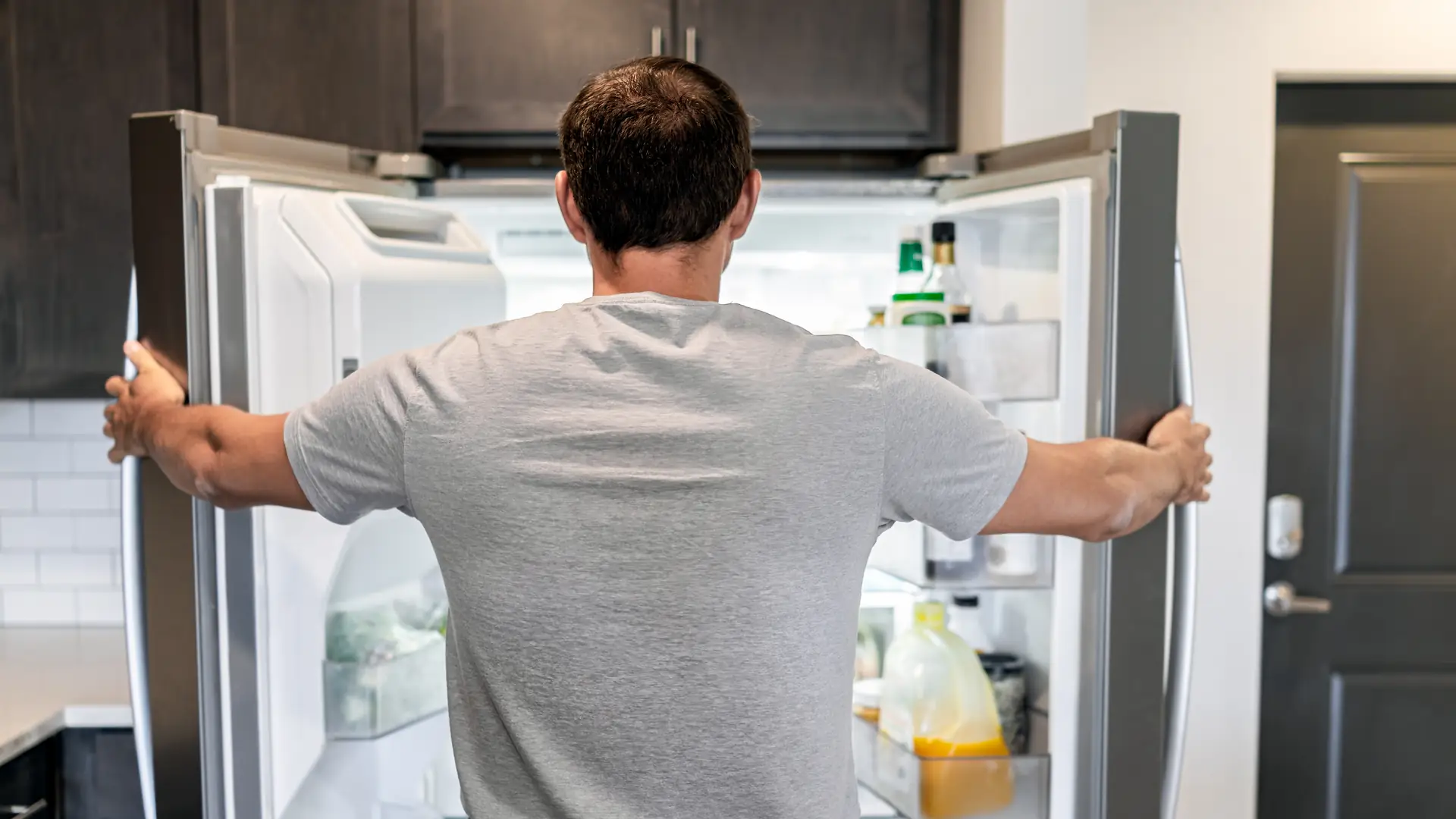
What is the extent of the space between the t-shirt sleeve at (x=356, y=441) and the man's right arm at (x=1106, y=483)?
0.50 meters

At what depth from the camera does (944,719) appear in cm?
149

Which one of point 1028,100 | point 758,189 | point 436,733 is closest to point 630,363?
point 758,189

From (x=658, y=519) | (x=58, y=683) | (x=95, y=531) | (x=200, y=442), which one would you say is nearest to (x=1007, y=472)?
(x=658, y=519)

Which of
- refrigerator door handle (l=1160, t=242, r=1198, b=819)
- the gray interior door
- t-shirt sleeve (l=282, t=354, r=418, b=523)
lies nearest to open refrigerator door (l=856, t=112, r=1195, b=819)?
refrigerator door handle (l=1160, t=242, r=1198, b=819)

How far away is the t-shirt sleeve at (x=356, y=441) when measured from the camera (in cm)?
90

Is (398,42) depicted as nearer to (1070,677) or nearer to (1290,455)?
(1070,677)

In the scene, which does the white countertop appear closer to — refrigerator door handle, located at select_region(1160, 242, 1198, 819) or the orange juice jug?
the orange juice jug

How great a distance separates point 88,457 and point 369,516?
114cm

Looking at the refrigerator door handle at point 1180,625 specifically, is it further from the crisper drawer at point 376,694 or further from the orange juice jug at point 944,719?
the crisper drawer at point 376,694

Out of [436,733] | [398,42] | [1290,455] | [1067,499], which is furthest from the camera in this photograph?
[1290,455]

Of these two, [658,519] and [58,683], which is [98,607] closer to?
[58,683]

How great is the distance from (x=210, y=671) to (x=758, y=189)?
0.76 meters

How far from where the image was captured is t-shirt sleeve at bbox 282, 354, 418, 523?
0.90 metres

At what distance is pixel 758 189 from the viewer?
0.94 metres
